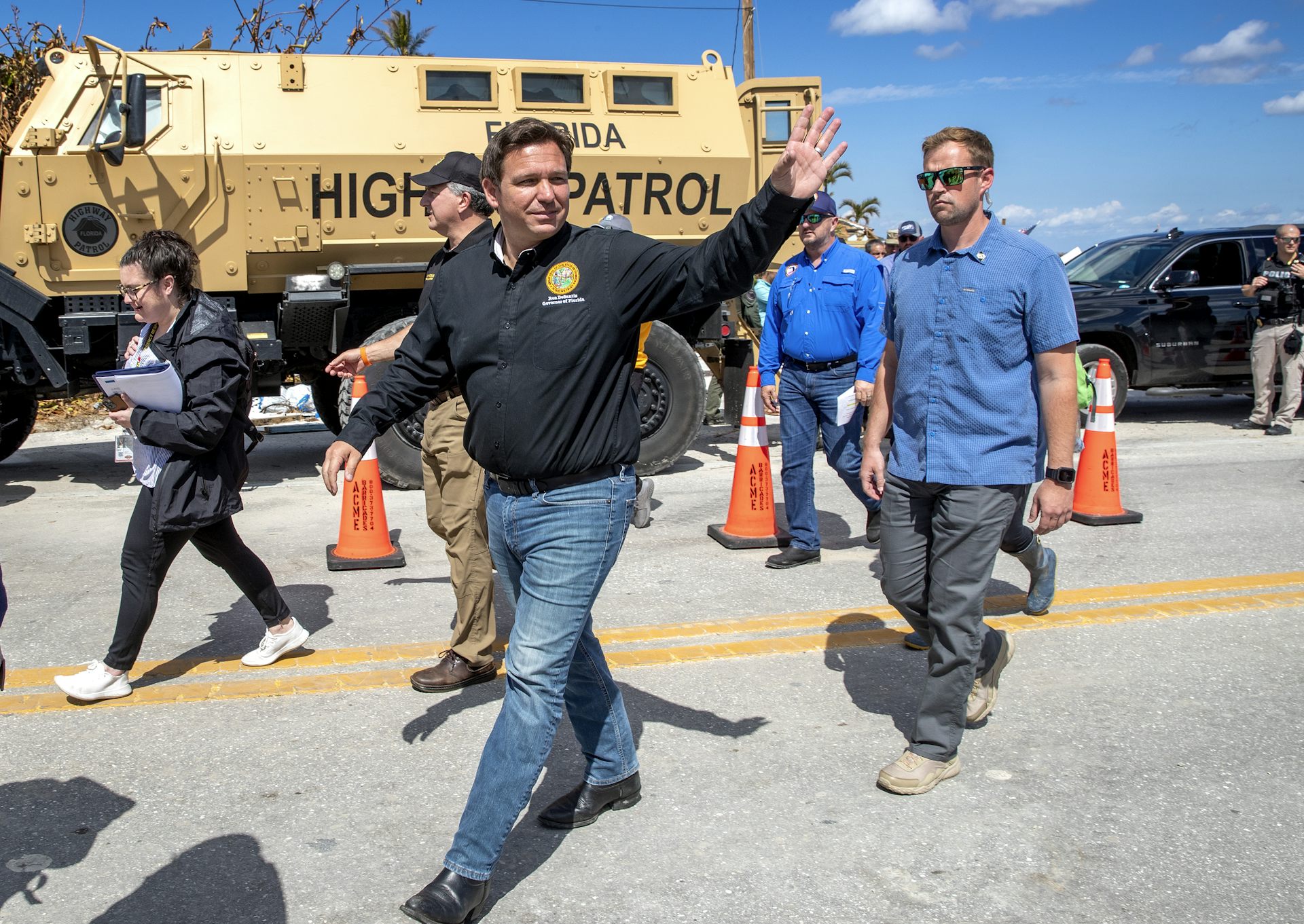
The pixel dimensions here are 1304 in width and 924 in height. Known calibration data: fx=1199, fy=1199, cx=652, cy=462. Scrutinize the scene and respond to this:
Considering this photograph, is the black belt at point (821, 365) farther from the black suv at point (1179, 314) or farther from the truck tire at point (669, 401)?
the black suv at point (1179, 314)

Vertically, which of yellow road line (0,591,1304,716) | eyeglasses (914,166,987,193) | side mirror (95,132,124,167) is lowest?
yellow road line (0,591,1304,716)

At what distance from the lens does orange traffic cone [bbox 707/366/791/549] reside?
6.87 m

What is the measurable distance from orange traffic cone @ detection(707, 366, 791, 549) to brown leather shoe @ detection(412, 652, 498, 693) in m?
2.50

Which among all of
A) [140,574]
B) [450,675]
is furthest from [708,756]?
[140,574]

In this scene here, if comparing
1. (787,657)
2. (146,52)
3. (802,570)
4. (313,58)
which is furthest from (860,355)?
(146,52)

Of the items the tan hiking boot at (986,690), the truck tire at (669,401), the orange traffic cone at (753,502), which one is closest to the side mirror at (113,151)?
the truck tire at (669,401)

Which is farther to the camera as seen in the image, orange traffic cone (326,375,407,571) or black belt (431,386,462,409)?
orange traffic cone (326,375,407,571)

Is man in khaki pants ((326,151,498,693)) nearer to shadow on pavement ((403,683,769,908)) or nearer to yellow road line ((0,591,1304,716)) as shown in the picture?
shadow on pavement ((403,683,769,908))

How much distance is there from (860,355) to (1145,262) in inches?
285

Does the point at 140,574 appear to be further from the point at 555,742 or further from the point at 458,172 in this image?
the point at 458,172

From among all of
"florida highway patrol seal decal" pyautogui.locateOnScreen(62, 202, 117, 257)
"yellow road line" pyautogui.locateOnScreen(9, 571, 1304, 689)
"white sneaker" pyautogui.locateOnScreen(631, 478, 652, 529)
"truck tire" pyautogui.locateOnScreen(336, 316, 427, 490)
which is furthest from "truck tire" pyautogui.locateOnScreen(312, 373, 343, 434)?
"yellow road line" pyautogui.locateOnScreen(9, 571, 1304, 689)

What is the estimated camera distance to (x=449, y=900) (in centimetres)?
288

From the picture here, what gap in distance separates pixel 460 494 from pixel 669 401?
15.5ft

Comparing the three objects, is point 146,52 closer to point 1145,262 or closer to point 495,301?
point 495,301
